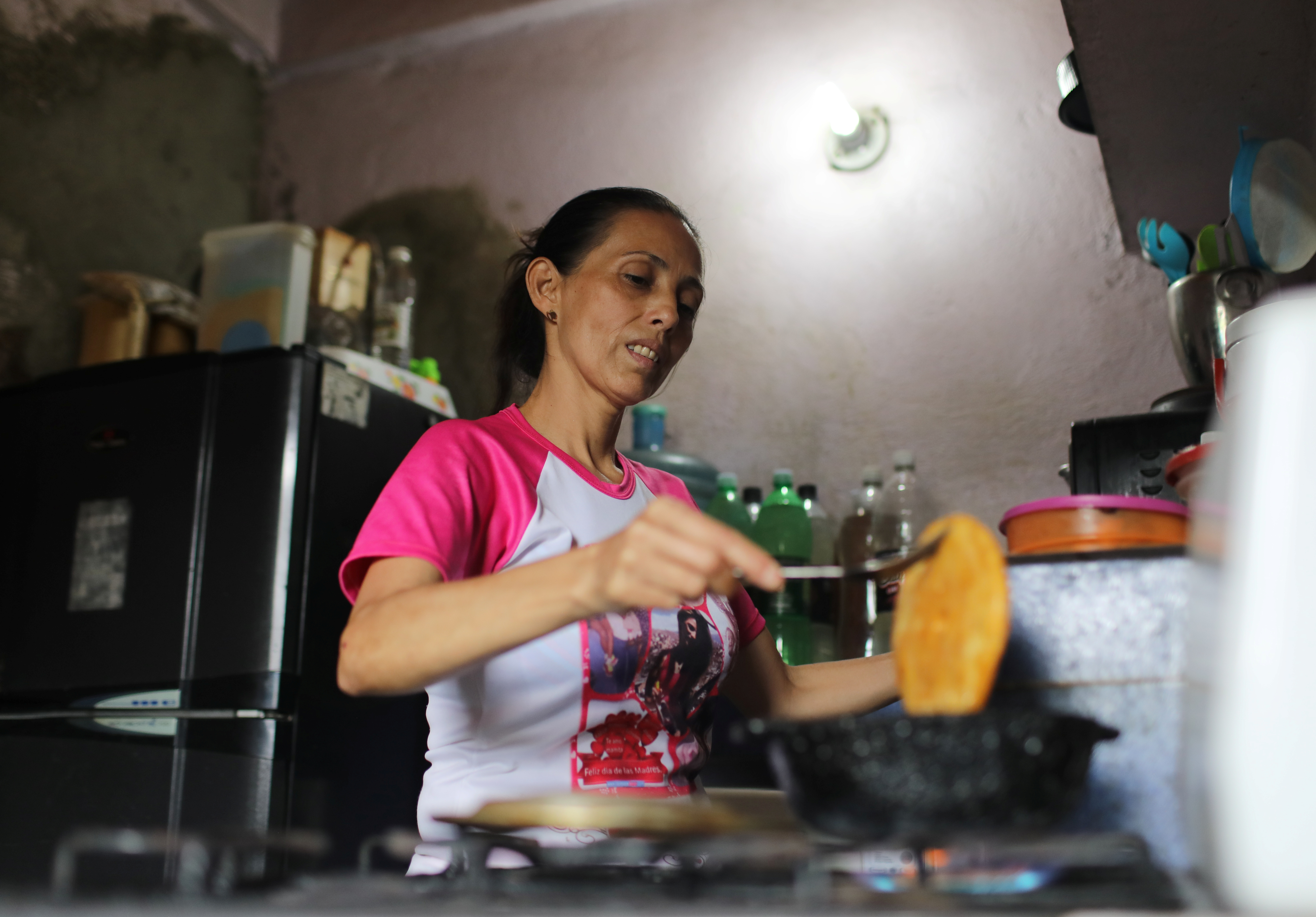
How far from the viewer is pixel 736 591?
139cm

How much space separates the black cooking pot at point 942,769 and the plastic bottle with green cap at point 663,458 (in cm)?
197

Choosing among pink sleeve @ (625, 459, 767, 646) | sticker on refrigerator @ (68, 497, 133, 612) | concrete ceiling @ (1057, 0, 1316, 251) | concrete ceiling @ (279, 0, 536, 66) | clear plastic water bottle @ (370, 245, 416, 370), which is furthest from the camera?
concrete ceiling @ (279, 0, 536, 66)

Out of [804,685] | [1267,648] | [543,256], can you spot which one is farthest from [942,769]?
[543,256]

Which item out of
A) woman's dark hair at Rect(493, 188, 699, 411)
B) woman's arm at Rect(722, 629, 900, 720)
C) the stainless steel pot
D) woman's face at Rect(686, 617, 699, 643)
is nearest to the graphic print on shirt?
woman's face at Rect(686, 617, 699, 643)

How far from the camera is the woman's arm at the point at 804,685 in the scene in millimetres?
1290

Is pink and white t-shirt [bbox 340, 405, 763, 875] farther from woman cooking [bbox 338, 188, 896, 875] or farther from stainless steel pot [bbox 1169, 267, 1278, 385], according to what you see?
stainless steel pot [bbox 1169, 267, 1278, 385]

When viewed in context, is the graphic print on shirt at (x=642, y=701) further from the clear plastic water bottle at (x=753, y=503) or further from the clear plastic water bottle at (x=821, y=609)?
the clear plastic water bottle at (x=753, y=503)

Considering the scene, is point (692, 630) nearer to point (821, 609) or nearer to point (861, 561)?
point (821, 609)

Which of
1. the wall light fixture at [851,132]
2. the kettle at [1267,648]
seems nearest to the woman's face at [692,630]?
the kettle at [1267,648]

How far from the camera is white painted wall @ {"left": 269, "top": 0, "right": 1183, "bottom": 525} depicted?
2.50 m

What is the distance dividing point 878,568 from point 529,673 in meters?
0.49

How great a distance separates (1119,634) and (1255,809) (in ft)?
1.14

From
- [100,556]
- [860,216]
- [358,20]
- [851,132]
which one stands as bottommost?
[100,556]

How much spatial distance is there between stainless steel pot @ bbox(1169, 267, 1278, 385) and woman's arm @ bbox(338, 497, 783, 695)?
1.14 m
